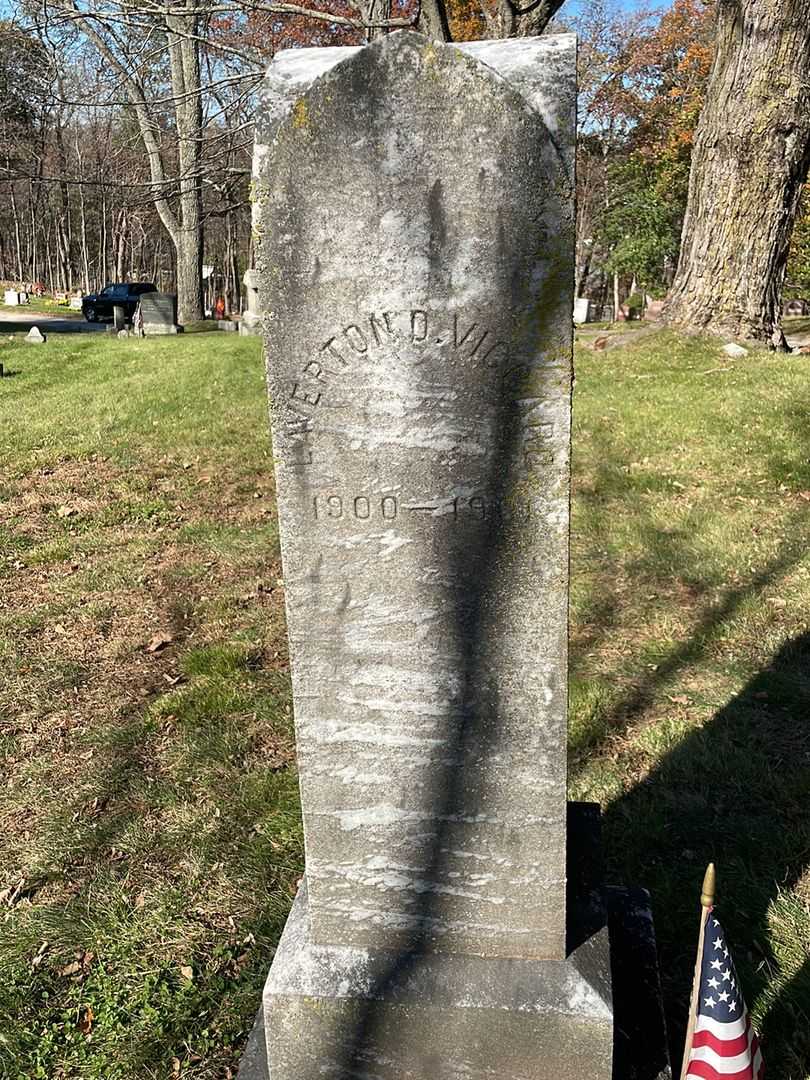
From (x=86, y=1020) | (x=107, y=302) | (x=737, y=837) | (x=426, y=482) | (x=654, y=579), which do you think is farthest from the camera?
(x=107, y=302)

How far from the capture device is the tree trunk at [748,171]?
9289mm

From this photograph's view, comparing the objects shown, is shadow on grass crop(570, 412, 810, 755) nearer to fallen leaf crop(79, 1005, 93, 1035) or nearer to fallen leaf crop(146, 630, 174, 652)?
fallen leaf crop(79, 1005, 93, 1035)

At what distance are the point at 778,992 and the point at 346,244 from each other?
102 inches

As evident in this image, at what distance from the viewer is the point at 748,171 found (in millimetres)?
9672

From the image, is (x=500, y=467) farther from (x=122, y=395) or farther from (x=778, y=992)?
(x=122, y=395)

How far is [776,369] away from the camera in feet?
30.8

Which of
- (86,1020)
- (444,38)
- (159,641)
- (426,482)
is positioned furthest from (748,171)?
(86,1020)

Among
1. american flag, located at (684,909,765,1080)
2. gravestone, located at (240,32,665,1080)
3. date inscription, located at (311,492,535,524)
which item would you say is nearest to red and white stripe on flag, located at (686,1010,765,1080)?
american flag, located at (684,909,765,1080)

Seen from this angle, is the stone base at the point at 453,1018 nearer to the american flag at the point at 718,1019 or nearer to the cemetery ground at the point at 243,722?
the american flag at the point at 718,1019

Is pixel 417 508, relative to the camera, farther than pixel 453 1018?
No

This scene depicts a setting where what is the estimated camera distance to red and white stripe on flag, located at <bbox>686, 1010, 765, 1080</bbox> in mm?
2014

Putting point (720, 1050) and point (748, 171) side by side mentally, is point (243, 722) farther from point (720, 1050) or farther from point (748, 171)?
point (748, 171)

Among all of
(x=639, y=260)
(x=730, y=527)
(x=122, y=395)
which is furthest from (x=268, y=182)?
(x=639, y=260)

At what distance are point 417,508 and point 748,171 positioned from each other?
965cm
